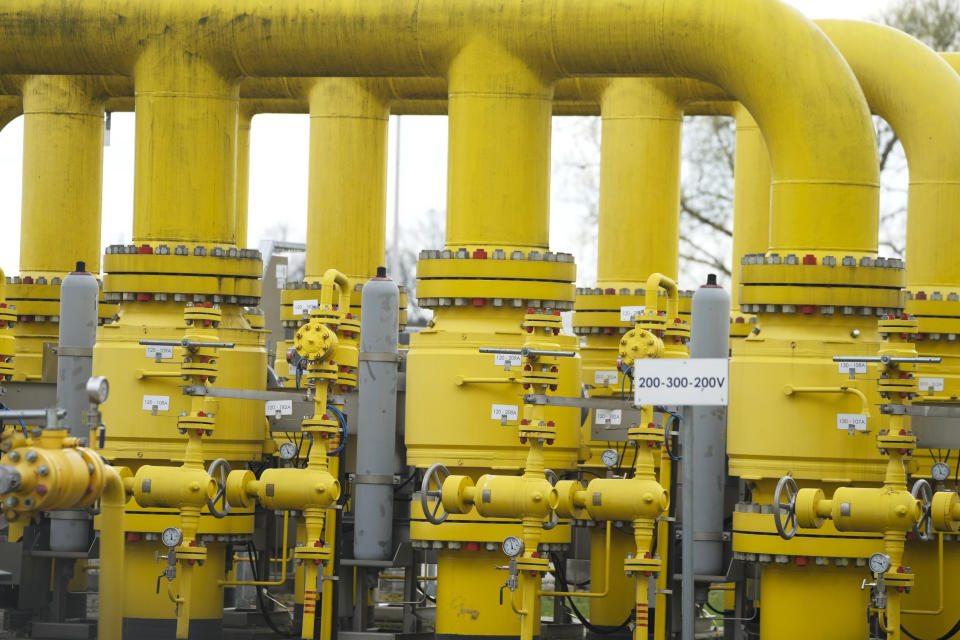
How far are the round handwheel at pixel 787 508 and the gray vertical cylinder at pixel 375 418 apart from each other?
2959 mm

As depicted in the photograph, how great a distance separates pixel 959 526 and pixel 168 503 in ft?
18.1

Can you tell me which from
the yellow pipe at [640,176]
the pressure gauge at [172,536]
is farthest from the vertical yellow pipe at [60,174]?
the yellow pipe at [640,176]

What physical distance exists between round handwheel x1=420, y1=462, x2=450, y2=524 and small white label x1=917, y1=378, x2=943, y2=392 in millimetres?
4111

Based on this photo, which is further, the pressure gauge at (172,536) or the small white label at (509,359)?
the pressure gauge at (172,536)

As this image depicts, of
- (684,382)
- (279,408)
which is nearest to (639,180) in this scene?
(279,408)

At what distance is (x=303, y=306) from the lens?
17609 millimetres

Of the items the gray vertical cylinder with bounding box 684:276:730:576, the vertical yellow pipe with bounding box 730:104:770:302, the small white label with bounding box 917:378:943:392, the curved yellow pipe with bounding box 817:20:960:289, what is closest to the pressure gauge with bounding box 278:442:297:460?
the gray vertical cylinder with bounding box 684:276:730:576

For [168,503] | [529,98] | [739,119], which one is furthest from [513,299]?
[739,119]

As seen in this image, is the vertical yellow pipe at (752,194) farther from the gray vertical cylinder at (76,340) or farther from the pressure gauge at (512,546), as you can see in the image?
the gray vertical cylinder at (76,340)

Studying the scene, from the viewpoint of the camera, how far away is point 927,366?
16.2m

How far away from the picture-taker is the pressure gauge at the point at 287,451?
14.9m

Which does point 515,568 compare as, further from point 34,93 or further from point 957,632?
point 34,93

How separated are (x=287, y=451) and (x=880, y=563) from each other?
456 centimetres

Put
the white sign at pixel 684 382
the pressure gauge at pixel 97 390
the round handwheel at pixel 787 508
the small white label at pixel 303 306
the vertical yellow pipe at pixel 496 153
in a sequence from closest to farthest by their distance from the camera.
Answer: the pressure gauge at pixel 97 390 < the white sign at pixel 684 382 < the round handwheel at pixel 787 508 < the vertical yellow pipe at pixel 496 153 < the small white label at pixel 303 306
